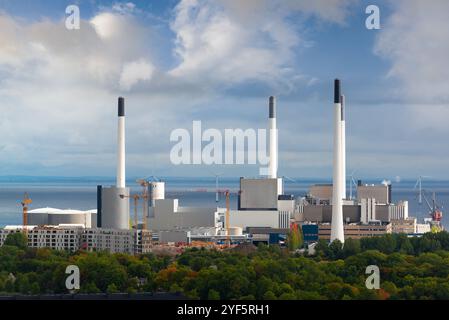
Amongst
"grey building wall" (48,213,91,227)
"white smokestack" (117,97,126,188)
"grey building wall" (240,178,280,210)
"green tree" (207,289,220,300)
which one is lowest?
"green tree" (207,289,220,300)

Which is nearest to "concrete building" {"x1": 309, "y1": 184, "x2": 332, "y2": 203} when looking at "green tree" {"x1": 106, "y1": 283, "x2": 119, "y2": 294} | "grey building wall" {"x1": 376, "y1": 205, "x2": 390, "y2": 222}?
"grey building wall" {"x1": 376, "y1": 205, "x2": 390, "y2": 222}

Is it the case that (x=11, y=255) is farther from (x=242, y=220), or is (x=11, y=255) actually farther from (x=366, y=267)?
(x=242, y=220)

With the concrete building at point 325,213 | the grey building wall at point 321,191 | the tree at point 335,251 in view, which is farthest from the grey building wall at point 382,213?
the tree at point 335,251

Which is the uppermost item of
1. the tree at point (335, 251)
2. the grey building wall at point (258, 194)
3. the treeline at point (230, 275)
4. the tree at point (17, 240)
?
the grey building wall at point (258, 194)

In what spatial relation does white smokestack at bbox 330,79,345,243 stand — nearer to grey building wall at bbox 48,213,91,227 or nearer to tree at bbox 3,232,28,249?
grey building wall at bbox 48,213,91,227

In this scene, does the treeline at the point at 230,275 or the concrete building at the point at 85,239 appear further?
the concrete building at the point at 85,239

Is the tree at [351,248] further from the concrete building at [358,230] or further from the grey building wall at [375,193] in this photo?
the grey building wall at [375,193]
